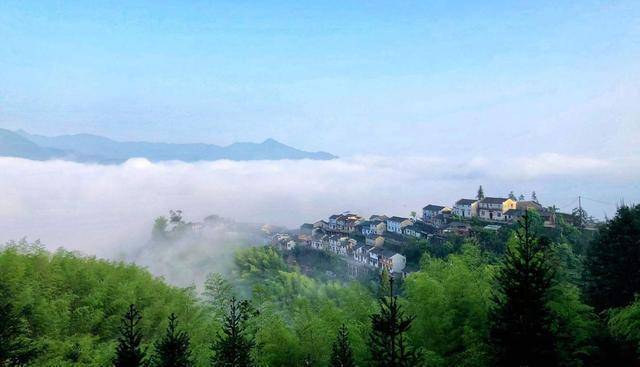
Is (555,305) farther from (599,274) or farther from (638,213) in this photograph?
(638,213)

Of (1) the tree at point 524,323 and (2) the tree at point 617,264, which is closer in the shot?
(1) the tree at point 524,323

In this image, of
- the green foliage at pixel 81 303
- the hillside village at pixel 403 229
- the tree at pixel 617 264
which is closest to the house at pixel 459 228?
the hillside village at pixel 403 229

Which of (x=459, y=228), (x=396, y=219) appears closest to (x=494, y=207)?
(x=459, y=228)

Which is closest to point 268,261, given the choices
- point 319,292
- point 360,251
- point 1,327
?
point 360,251

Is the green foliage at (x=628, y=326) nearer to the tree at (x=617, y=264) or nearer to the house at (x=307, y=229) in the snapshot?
the tree at (x=617, y=264)

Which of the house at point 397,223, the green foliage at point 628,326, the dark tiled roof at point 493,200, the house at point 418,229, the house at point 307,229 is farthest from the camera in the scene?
the house at point 307,229

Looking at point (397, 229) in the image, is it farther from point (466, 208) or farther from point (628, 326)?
point (628, 326)

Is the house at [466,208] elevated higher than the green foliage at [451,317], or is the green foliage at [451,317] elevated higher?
the house at [466,208]
